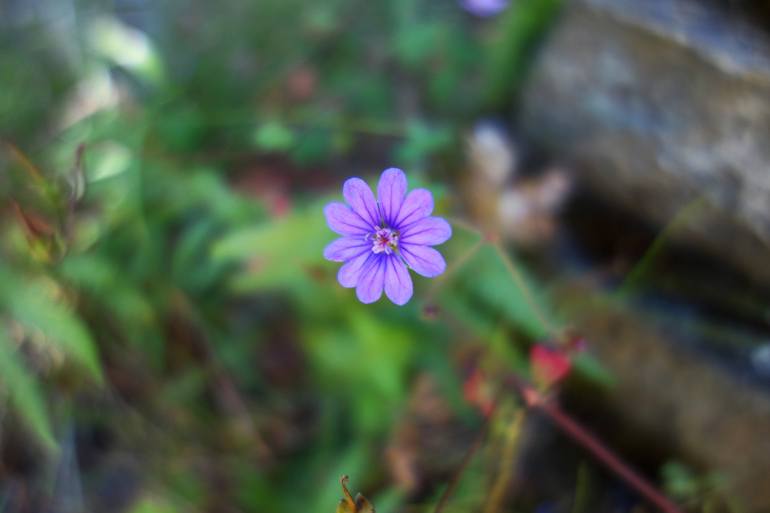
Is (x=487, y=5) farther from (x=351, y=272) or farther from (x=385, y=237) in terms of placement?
(x=351, y=272)

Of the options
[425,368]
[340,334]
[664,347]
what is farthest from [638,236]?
[340,334]

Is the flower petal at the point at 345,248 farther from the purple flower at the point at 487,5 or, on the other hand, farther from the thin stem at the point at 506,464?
the purple flower at the point at 487,5

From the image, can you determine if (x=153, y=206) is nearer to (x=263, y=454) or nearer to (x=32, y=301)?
(x=32, y=301)

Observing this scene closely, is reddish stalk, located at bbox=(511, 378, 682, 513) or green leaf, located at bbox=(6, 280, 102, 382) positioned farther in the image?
green leaf, located at bbox=(6, 280, 102, 382)

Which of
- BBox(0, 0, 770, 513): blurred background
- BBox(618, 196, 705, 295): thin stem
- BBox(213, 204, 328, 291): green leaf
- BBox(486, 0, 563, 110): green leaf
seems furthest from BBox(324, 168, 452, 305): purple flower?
BBox(486, 0, 563, 110): green leaf

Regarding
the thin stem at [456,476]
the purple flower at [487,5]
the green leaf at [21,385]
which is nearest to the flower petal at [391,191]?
the thin stem at [456,476]

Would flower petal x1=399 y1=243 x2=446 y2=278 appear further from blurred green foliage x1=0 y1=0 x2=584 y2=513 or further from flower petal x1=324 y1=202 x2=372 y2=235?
blurred green foliage x1=0 y1=0 x2=584 y2=513
